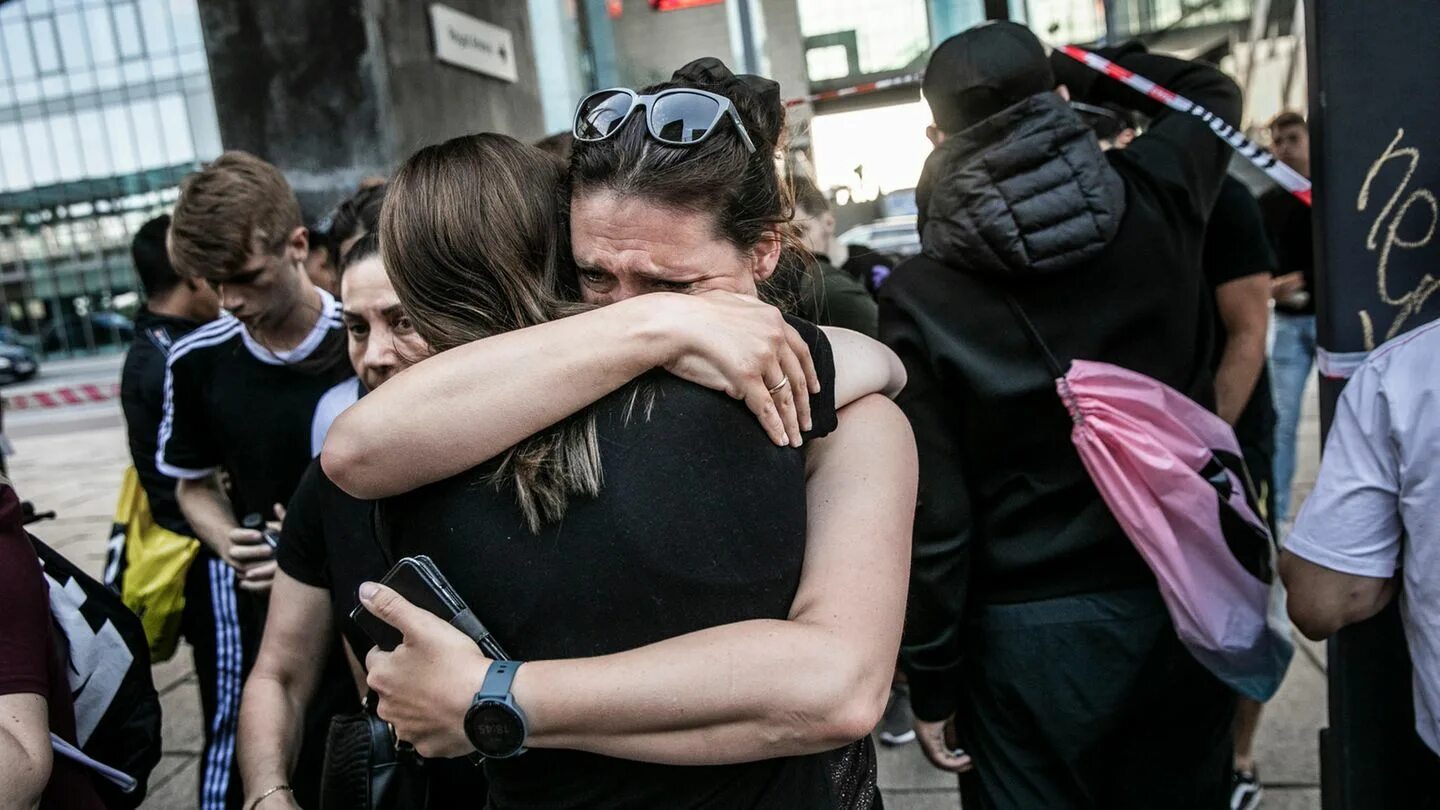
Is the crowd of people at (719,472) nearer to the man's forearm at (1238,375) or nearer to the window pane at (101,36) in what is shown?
the man's forearm at (1238,375)

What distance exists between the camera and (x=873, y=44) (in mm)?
5750

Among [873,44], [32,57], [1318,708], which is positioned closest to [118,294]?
[32,57]

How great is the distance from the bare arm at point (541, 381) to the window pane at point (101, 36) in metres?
43.5

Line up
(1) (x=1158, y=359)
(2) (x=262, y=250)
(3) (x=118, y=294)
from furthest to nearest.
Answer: (3) (x=118, y=294) < (2) (x=262, y=250) < (1) (x=1158, y=359)

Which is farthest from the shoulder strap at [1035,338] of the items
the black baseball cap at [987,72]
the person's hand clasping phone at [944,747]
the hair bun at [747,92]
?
the person's hand clasping phone at [944,747]

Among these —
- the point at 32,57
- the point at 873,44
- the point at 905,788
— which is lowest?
the point at 905,788

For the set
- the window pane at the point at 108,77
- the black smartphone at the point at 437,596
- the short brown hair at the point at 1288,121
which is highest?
the window pane at the point at 108,77

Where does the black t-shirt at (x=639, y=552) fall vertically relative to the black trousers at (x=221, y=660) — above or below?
above

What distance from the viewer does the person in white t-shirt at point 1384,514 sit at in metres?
1.63

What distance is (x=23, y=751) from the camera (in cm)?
145

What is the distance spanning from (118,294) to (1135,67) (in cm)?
4153

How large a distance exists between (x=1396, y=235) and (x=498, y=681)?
183 cm

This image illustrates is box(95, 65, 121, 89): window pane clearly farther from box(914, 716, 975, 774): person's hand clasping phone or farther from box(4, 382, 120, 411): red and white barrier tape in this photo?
box(914, 716, 975, 774): person's hand clasping phone

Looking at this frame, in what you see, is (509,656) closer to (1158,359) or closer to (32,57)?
(1158,359)
